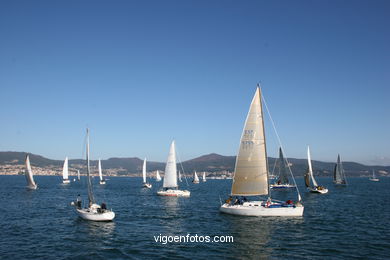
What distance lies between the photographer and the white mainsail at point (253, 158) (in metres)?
41.2

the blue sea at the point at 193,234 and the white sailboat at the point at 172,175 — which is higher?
the white sailboat at the point at 172,175

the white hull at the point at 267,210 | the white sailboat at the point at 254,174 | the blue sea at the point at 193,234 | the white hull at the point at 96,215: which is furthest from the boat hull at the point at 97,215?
the white hull at the point at 267,210

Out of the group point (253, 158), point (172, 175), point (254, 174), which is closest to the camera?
point (253, 158)

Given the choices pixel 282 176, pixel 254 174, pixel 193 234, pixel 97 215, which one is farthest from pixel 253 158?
pixel 282 176

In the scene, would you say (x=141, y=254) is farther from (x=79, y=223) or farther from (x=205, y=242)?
(x=79, y=223)

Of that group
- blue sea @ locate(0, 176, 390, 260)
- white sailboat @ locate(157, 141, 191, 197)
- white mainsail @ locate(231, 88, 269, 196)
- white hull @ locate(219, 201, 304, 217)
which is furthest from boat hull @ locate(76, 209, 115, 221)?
white sailboat @ locate(157, 141, 191, 197)

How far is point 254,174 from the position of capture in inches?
1658

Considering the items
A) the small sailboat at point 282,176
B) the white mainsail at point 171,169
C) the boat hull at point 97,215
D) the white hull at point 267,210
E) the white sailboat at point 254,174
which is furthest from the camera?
the small sailboat at point 282,176

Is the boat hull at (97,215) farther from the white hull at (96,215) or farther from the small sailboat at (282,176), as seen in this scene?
the small sailboat at (282,176)

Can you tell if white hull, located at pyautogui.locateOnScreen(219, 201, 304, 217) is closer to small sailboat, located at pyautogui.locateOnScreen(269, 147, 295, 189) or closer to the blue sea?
the blue sea

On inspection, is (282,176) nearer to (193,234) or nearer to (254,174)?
(254,174)

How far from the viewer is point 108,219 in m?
37.4

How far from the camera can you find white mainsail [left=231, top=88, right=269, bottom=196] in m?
41.2

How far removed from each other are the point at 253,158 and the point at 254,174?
215 cm
